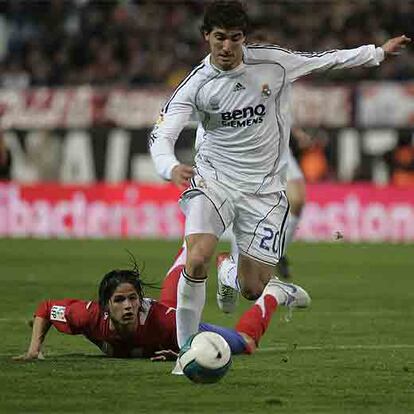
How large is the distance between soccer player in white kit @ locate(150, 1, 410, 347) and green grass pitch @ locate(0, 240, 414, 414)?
61 cm

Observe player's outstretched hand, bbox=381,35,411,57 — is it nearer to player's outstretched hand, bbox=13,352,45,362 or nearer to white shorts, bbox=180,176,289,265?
white shorts, bbox=180,176,289,265

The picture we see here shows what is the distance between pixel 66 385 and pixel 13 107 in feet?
55.5

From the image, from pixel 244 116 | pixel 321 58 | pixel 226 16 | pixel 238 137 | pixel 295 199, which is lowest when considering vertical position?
pixel 295 199

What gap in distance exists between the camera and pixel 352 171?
21.9 metres

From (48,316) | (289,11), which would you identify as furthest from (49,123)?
(48,316)

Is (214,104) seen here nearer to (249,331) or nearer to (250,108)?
(250,108)

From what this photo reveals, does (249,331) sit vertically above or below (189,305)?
below

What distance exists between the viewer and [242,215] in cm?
877

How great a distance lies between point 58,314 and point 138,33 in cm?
1826

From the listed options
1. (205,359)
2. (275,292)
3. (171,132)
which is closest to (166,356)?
(275,292)

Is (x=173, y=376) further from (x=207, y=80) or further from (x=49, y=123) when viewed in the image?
(x=49, y=123)

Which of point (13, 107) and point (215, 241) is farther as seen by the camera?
point (13, 107)

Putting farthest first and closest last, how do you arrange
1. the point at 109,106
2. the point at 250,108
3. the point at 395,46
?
the point at 109,106, the point at 395,46, the point at 250,108

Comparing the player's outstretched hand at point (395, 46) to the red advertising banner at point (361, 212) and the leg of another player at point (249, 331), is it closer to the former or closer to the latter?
the leg of another player at point (249, 331)
